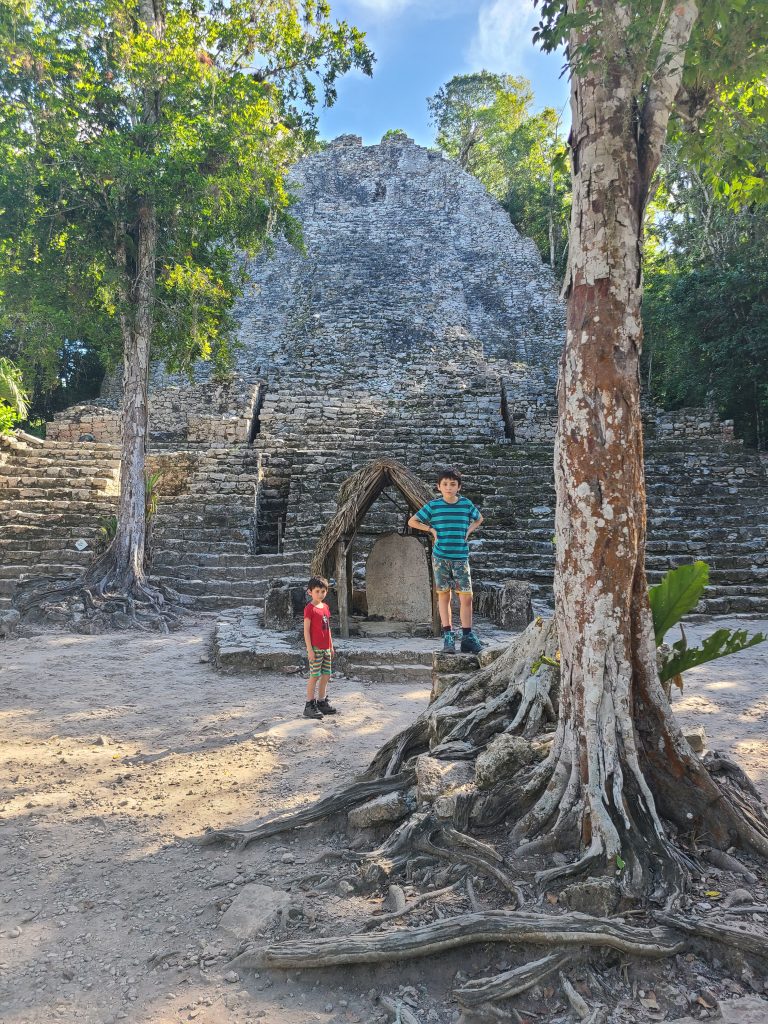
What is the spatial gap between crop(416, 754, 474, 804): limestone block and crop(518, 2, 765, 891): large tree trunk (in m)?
0.39

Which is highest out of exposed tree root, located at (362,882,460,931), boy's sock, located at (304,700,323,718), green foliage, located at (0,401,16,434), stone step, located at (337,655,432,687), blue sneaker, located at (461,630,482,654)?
green foliage, located at (0,401,16,434)

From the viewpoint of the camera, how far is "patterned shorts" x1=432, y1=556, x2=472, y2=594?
5.38m

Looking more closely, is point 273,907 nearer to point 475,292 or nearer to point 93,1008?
point 93,1008

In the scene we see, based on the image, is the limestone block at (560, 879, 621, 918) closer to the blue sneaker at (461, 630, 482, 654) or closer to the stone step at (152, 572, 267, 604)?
the blue sneaker at (461, 630, 482, 654)

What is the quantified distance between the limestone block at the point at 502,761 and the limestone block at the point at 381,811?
1.22 ft

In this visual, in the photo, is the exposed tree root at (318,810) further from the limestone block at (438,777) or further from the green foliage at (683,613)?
the green foliage at (683,613)

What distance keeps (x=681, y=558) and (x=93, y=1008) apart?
30.4ft

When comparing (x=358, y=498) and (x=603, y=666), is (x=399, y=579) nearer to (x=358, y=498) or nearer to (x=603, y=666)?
(x=358, y=498)

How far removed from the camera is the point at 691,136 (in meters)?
3.45

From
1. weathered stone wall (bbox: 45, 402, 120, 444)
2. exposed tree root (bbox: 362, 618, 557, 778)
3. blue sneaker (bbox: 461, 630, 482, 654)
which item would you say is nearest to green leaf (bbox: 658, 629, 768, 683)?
exposed tree root (bbox: 362, 618, 557, 778)

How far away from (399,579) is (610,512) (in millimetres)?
5571

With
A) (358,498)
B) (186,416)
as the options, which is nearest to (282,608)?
(358,498)

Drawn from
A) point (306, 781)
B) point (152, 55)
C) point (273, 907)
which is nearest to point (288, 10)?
point (152, 55)

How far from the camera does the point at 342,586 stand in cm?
711
